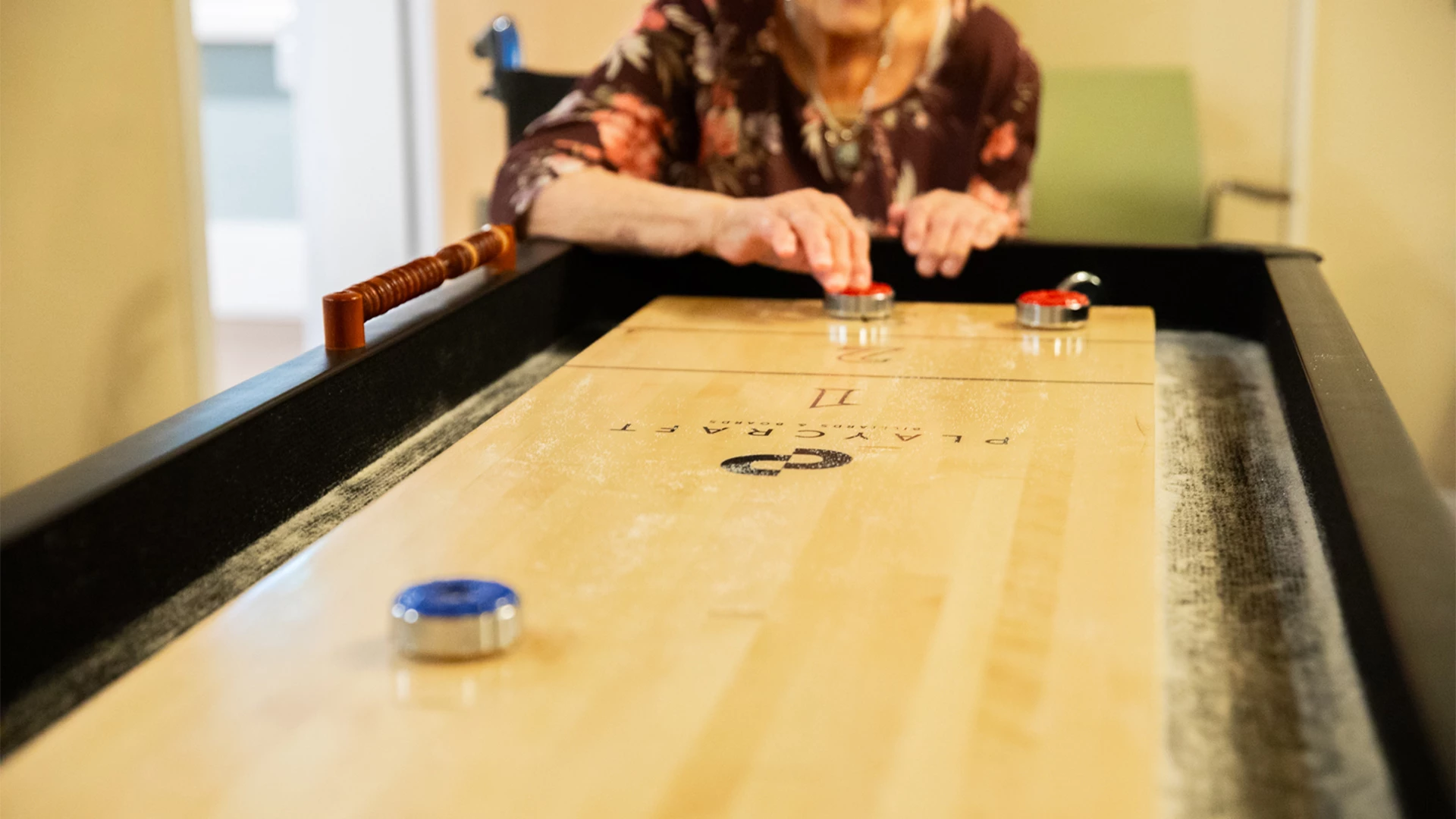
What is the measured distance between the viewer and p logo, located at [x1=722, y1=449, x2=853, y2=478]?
3.23 feet

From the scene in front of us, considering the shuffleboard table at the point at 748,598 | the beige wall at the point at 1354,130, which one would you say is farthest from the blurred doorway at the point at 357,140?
the shuffleboard table at the point at 748,598

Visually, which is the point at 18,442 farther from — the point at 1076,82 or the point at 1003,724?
the point at 1076,82

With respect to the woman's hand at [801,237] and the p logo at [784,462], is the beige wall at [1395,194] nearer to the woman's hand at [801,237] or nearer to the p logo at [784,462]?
the woman's hand at [801,237]

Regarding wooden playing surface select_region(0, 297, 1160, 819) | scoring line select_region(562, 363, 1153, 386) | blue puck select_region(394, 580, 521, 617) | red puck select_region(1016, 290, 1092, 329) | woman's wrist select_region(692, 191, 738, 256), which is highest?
woman's wrist select_region(692, 191, 738, 256)

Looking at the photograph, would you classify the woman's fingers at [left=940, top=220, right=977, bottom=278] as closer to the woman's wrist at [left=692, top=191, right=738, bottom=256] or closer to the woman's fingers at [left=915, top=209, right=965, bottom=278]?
the woman's fingers at [left=915, top=209, right=965, bottom=278]

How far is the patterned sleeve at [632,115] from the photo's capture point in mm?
1921

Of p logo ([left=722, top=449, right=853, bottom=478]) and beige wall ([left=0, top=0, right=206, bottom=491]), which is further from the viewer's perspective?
beige wall ([left=0, top=0, right=206, bottom=491])

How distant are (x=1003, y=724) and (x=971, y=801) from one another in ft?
0.22

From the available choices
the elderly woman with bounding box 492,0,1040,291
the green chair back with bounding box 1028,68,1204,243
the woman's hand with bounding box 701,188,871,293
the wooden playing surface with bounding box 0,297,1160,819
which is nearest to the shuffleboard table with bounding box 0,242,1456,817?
the wooden playing surface with bounding box 0,297,1160,819

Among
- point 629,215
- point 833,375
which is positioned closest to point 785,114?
point 629,215

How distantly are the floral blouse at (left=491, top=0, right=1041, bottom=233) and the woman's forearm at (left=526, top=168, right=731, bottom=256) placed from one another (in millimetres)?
267

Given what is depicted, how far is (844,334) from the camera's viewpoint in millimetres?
1508

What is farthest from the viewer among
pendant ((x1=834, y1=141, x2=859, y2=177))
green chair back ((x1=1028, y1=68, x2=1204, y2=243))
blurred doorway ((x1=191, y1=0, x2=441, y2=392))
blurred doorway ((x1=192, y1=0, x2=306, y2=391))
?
blurred doorway ((x1=192, y1=0, x2=306, y2=391))

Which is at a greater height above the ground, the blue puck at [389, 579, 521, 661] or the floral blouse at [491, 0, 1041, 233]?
the floral blouse at [491, 0, 1041, 233]
